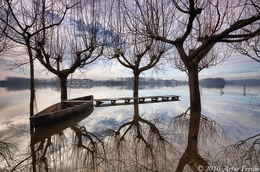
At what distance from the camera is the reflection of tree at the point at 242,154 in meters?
2.93

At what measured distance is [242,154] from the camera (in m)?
3.35

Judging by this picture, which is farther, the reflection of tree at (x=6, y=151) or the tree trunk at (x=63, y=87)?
the tree trunk at (x=63, y=87)

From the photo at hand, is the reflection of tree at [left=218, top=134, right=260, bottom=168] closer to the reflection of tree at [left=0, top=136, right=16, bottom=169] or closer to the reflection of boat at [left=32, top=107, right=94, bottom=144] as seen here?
the reflection of tree at [left=0, top=136, right=16, bottom=169]

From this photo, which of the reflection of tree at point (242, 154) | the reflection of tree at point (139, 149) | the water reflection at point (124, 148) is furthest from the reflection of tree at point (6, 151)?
the reflection of tree at point (242, 154)

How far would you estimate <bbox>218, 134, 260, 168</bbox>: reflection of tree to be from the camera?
9.62 ft

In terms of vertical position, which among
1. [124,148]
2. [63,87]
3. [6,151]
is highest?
[63,87]

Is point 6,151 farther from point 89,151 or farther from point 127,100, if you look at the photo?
point 127,100

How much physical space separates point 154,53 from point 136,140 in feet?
39.6

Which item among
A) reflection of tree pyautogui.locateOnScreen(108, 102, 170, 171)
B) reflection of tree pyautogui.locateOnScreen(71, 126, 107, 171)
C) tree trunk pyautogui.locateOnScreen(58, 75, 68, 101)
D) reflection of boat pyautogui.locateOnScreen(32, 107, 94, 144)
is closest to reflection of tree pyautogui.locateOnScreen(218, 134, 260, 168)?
reflection of tree pyautogui.locateOnScreen(108, 102, 170, 171)

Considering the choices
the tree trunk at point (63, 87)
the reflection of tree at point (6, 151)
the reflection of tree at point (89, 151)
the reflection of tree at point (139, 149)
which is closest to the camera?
the reflection of tree at point (139, 149)

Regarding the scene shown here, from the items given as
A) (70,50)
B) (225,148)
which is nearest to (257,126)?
(225,148)

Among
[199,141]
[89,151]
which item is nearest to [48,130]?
[89,151]

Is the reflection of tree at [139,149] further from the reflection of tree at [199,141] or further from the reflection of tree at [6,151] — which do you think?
the reflection of tree at [6,151]

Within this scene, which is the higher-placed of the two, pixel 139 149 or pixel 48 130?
pixel 139 149
